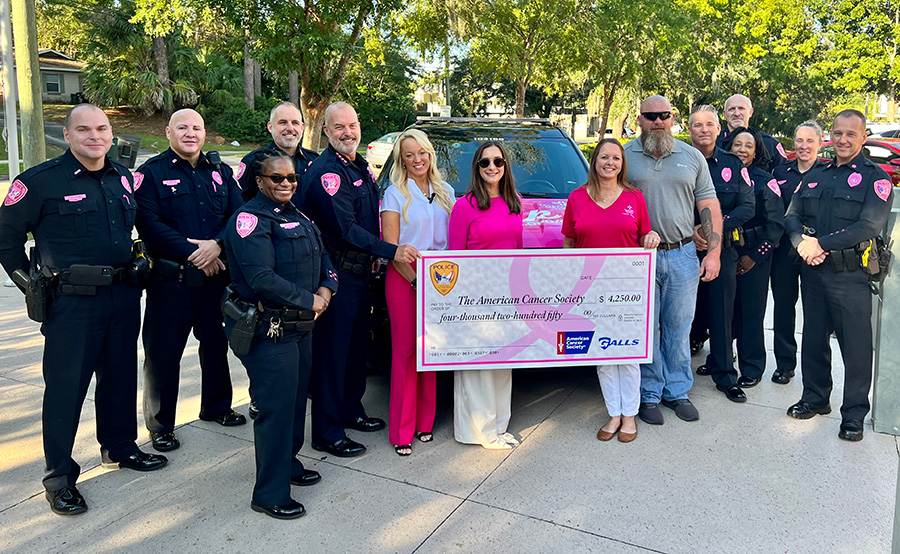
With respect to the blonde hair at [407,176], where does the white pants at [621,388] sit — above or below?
below

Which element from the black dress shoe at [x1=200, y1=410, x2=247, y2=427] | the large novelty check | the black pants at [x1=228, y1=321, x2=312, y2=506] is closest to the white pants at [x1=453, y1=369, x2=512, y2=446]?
the large novelty check

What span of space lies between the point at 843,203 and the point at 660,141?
1.13 meters

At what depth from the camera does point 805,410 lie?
15.3ft

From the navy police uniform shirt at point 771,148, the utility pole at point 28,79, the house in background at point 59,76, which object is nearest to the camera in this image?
the navy police uniform shirt at point 771,148

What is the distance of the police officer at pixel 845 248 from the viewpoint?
432 cm

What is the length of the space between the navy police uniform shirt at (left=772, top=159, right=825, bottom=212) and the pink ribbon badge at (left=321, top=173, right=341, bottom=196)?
3044 mm

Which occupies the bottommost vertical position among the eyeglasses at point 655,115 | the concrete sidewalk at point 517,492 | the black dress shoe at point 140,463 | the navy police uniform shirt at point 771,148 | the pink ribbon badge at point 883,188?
the concrete sidewalk at point 517,492

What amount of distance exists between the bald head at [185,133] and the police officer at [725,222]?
3136 mm

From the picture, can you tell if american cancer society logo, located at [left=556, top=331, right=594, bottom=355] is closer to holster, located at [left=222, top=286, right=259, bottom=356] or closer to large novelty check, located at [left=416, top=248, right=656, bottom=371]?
large novelty check, located at [left=416, top=248, right=656, bottom=371]

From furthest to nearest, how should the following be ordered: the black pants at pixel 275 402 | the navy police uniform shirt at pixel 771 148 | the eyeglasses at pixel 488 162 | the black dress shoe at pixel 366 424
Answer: the navy police uniform shirt at pixel 771 148 < the black dress shoe at pixel 366 424 < the eyeglasses at pixel 488 162 < the black pants at pixel 275 402

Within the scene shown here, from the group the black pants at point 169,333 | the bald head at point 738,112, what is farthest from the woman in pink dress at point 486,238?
the bald head at point 738,112

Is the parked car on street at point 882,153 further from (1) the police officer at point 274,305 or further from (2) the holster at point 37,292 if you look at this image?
(2) the holster at point 37,292

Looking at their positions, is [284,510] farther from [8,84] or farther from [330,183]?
[8,84]

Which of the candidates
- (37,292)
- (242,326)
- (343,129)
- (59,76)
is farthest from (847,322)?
(59,76)
